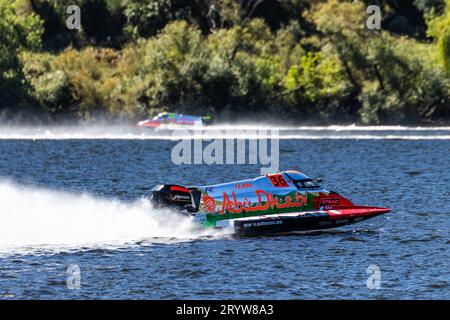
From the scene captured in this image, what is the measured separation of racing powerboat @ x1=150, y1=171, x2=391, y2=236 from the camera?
38.7m

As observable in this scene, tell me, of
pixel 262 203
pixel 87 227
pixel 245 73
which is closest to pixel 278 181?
pixel 262 203

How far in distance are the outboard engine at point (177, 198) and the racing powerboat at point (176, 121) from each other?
6443 cm

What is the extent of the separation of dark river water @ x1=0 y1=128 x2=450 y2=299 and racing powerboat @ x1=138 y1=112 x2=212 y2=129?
40.2 m

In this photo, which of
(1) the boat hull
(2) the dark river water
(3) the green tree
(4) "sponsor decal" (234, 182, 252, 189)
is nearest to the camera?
(2) the dark river water

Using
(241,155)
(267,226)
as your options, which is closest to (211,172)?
(241,155)

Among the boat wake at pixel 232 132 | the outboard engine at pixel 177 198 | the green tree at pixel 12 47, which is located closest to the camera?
the outboard engine at pixel 177 198

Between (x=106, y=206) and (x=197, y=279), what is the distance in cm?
1314

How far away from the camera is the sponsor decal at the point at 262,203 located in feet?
128

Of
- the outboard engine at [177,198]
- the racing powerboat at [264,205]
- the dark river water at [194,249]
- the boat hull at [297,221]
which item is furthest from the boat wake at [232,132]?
the outboard engine at [177,198]

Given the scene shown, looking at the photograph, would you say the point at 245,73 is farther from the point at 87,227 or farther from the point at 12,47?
the point at 87,227

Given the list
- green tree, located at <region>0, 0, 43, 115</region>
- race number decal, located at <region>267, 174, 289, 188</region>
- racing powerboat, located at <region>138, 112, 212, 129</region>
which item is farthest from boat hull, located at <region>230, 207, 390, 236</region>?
green tree, located at <region>0, 0, 43, 115</region>

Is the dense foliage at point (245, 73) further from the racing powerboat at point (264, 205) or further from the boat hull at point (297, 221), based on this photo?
the boat hull at point (297, 221)

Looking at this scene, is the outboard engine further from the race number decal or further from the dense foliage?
the dense foliage

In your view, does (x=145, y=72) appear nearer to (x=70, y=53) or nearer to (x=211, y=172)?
(x=70, y=53)
